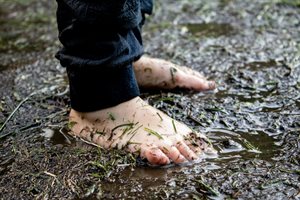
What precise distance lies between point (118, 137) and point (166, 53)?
2.93 feet

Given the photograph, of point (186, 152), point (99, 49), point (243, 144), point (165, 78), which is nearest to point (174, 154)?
point (186, 152)

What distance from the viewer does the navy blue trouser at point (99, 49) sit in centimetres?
133

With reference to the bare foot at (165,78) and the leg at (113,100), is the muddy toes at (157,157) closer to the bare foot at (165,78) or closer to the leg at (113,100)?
the leg at (113,100)

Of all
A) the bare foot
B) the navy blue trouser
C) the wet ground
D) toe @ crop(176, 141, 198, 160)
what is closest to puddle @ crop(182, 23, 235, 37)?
the wet ground

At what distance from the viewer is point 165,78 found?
182cm

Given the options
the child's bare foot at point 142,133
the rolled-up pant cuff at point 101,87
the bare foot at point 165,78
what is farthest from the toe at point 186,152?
the bare foot at point 165,78

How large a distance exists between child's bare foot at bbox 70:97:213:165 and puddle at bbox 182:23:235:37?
1045 mm

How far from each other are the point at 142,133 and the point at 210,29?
4.00 feet

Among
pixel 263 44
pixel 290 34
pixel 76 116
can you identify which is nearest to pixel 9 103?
pixel 76 116

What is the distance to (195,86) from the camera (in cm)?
181

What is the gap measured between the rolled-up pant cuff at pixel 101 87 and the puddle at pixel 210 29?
1.03 metres

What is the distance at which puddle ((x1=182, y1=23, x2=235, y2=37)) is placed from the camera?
95.9 inches

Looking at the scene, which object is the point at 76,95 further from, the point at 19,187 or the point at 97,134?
the point at 19,187

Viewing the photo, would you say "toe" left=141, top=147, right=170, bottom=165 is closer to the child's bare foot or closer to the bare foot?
the child's bare foot
